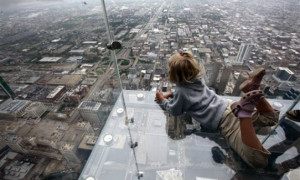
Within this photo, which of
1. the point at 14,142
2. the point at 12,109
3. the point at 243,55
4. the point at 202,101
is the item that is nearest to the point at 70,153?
the point at 14,142

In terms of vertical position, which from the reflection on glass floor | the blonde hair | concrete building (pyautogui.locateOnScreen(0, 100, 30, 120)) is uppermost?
the blonde hair

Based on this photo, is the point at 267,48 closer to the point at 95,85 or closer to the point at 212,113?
the point at 212,113

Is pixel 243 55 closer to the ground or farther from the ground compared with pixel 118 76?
closer to the ground

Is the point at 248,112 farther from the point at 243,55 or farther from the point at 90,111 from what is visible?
the point at 243,55

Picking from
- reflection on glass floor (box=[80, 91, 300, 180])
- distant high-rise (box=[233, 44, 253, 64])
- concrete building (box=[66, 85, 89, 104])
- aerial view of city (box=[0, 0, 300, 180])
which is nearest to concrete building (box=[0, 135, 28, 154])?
aerial view of city (box=[0, 0, 300, 180])

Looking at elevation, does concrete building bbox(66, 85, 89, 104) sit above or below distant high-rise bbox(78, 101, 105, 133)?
below

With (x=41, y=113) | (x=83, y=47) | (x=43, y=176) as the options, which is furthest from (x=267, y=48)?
(x=83, y=47)

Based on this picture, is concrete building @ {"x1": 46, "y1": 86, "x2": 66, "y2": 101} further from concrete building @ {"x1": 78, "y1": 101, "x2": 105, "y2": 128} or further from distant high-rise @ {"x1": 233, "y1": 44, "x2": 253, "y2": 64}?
distant high-rise @ {"x1": 233, "y1": 44, "x2": 253, "y2": 64}

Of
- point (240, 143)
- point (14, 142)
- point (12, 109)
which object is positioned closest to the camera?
point (240, 143)

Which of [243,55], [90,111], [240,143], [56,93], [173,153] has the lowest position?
[56,93]
